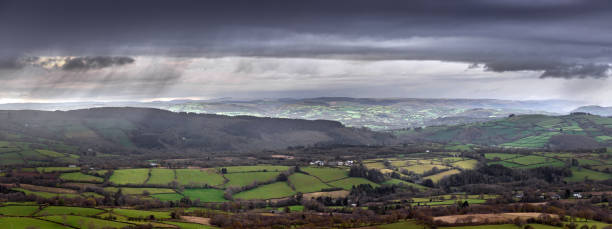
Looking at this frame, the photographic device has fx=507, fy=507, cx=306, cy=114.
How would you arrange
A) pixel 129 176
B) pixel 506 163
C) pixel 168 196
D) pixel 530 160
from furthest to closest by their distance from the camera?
pixel 530 160 < pixel 506 163 < pixel 129 176 < pixel 168 196

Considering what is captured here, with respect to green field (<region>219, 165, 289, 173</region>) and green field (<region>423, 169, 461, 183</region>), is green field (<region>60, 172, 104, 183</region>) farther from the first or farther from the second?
green field (<region>423, 169, 461, 183</region>)

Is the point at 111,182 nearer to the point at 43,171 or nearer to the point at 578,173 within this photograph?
the point at 43,171

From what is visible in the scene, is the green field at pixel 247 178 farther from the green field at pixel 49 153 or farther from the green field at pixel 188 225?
the green field at pixel 49 153

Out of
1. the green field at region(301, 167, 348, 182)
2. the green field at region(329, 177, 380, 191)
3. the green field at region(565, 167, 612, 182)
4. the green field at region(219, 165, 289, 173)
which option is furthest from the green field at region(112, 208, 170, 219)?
the green field at region(565, 167, 612, 182)

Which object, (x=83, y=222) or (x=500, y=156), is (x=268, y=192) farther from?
(x=500, y=156)

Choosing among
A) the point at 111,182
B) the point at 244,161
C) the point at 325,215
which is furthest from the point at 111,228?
the point at 244,161

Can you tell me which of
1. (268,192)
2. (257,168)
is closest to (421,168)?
(257,168)
